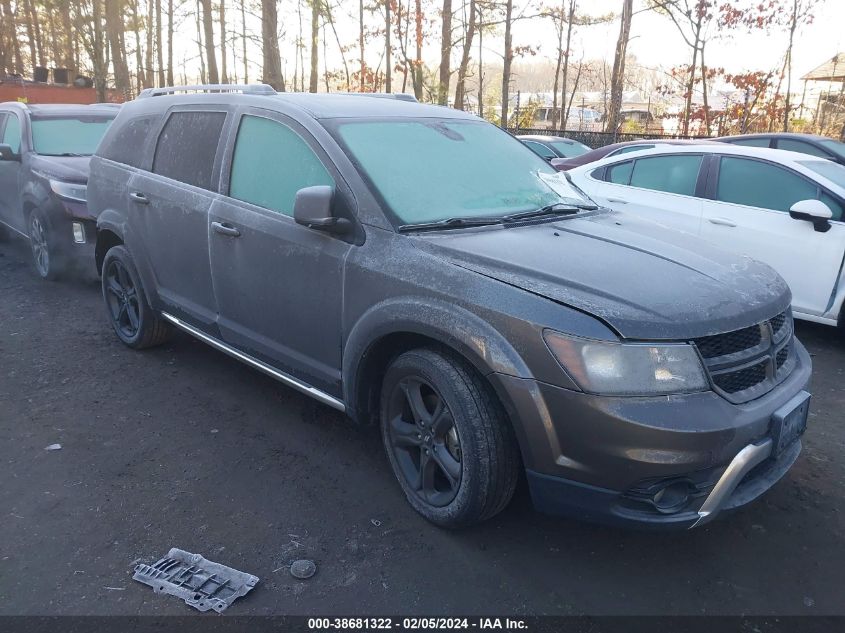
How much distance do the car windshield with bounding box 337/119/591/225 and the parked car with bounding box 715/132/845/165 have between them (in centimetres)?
669

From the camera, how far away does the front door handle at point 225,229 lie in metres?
3.74

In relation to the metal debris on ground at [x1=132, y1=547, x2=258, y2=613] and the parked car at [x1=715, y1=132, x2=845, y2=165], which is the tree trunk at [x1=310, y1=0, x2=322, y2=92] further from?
the metal debris on ground at [x1=132, y1=547, x2=258, y2=613]

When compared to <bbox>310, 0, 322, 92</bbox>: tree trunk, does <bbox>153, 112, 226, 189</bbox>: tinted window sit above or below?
below

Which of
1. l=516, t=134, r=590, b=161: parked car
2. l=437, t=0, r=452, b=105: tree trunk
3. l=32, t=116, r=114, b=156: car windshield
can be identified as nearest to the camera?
l=32, t=116, r=114, b=156: car windshield

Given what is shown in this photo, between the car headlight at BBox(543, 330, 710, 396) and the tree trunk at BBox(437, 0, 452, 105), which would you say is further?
the tree trunk at BBox(437, 0, 452, 105)

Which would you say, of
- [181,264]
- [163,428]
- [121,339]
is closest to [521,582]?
[163,428]

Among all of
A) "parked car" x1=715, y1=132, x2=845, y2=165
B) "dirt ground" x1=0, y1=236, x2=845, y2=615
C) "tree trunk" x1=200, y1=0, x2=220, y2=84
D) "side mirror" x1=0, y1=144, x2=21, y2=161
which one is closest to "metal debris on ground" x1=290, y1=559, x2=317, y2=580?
"dirt ground" x1=0, y1=236, x2=845, y2=615

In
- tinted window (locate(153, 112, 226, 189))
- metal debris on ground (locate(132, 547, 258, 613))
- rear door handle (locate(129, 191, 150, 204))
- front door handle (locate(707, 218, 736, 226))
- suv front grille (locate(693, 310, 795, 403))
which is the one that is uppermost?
tinted window (locate(153, 112, 226, 189))

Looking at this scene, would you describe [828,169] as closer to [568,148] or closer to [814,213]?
[814,213]

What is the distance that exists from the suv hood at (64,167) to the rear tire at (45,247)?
42 centimetres

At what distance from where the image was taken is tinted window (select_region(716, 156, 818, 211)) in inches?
220

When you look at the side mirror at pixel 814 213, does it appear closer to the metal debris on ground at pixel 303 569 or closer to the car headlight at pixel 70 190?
the metal debris on ground at pixel 303 569

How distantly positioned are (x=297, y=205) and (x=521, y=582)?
1.88 metres

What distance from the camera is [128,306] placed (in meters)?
5.08
